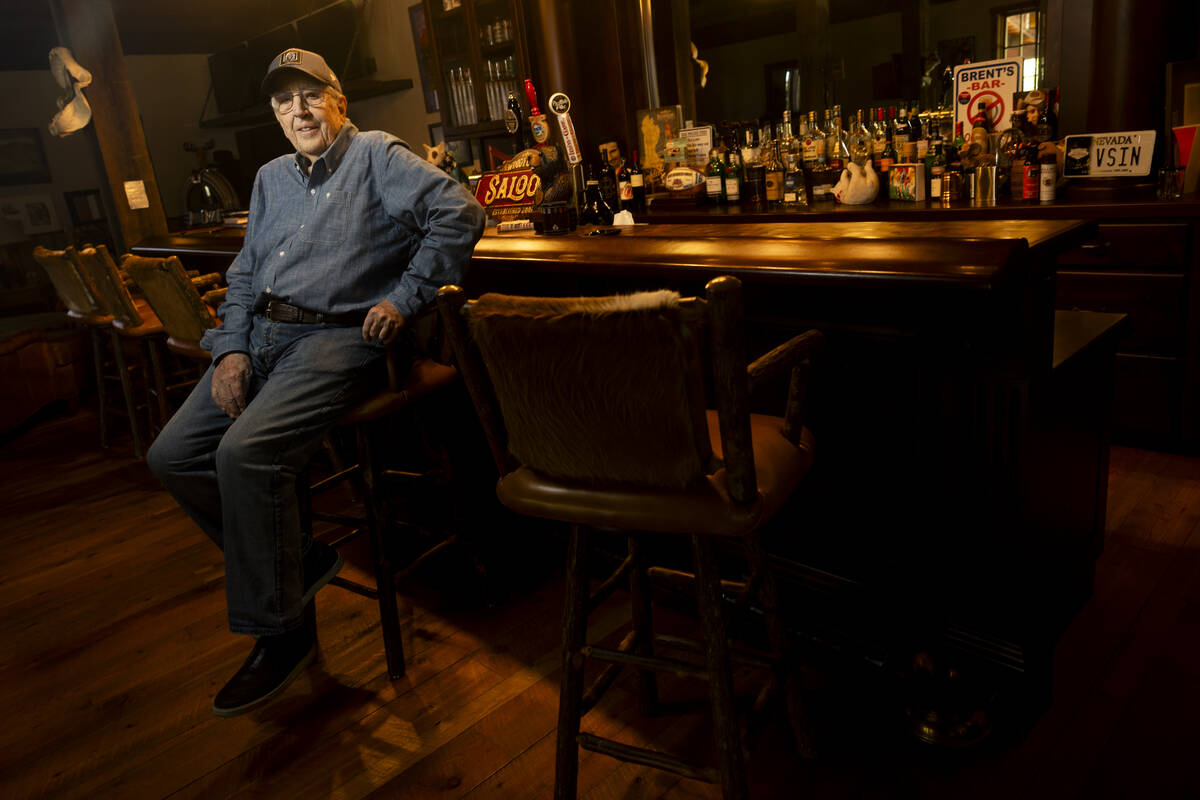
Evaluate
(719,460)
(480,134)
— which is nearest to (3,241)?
(480,134)

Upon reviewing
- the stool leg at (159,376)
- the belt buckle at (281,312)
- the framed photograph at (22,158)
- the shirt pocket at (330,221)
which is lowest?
the stool leg at (159,376)

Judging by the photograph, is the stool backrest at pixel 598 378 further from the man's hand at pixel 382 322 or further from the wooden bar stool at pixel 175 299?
the wooden bar stool at pixel 175 299

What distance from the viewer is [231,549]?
1729 millimetres

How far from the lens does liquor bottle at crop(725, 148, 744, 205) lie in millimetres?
3850

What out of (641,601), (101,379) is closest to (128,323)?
(101,379)

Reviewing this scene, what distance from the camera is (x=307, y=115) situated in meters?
1.91

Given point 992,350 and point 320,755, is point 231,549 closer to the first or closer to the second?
point 320,755

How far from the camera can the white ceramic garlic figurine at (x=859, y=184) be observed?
10.9 ft

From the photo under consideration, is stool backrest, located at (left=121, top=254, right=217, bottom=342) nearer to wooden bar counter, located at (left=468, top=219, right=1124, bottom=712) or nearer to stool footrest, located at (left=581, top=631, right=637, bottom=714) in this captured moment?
wooden bar counter, located at (left=468, top=219, right=1124, bottom=712)

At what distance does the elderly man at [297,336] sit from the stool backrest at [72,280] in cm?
202

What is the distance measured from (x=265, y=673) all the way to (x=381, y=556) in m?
0.35

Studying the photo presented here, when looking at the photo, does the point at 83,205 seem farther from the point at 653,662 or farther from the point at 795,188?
the point at 653,662

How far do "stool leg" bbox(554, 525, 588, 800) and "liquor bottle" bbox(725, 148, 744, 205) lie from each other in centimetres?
285

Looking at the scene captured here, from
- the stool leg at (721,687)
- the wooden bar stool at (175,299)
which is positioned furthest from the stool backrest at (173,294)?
the stool leg at (721,687)
